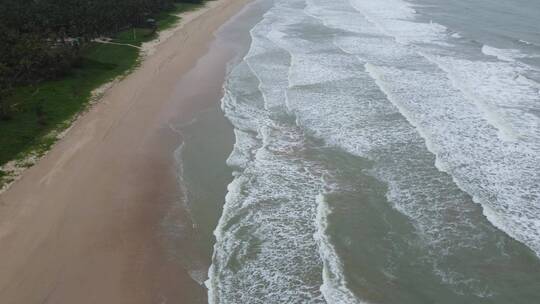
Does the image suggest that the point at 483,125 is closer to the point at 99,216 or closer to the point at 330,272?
the point at 330,272

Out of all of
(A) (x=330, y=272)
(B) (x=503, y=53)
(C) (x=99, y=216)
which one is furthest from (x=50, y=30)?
(B) (x=503, y=53)

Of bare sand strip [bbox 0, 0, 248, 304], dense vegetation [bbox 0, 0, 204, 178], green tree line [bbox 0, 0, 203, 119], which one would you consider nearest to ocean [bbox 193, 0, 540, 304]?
bare sand strip [bbox 0, 0, 248, 304]

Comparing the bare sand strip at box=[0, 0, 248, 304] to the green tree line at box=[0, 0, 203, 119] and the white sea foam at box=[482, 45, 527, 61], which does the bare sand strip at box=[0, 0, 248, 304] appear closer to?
the green tree line at box=[0, 0, 203, 119]

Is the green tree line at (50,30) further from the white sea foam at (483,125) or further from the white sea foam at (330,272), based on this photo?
the white sea foam at (483,125)

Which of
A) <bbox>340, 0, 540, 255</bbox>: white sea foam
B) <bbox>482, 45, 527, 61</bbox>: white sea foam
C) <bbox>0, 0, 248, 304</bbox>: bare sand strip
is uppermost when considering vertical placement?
<bbox>482, 45, 527, 61</bbox>: white sea foam

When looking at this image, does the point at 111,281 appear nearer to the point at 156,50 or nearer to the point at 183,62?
the point at 183,62

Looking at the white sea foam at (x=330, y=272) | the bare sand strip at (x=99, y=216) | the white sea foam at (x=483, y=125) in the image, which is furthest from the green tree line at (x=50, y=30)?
the white sea foam at (x=483, y=125)
